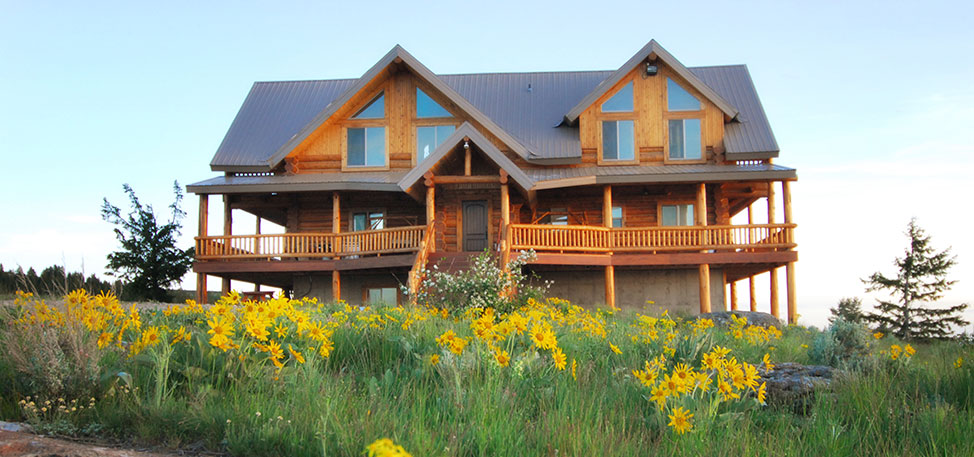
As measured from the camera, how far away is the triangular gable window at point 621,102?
27.1m

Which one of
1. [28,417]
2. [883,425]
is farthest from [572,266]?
[28,417]

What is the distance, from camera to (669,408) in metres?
6.27

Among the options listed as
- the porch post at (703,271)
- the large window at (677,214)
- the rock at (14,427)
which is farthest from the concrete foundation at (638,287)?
the rock at (14,427)

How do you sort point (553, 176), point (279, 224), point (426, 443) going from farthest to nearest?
point (279, 224)
point (553, 176)
point (426, 443)

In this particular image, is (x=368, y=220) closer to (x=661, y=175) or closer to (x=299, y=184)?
(x=299, y=184)

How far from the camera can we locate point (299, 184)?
25062mm

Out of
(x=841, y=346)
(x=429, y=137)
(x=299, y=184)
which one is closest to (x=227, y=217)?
(x=299, y=184)

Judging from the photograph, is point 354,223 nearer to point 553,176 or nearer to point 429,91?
point 429,91

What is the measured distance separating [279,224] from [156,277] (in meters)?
5.65

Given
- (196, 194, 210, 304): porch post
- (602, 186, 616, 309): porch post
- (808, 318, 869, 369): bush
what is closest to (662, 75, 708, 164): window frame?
(602, 186, 616, 309): porch post

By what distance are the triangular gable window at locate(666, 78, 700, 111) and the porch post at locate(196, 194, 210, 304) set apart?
1478 centimetres

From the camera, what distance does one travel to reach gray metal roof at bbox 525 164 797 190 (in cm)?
2412

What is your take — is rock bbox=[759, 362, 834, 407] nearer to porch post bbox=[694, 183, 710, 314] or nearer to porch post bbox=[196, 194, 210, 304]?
porch post bbox=[694, 183, 710, 314]

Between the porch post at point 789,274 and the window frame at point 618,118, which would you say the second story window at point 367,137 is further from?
the porch post at point 789,274
